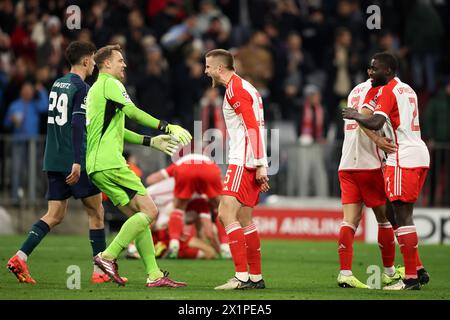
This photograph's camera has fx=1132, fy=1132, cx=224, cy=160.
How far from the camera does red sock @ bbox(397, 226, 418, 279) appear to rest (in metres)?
12.1

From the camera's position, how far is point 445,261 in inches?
656

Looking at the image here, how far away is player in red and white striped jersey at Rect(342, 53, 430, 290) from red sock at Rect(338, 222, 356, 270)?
1.83ft

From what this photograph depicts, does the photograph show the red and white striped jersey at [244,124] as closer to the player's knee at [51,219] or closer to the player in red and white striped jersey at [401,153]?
the player in red and white striped jersey at [401,153]

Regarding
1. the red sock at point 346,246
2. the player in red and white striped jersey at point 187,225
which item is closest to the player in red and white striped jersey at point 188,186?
the player in red and white striped jersey at point 187,225

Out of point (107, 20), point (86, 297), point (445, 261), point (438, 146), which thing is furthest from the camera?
point (107, 20)

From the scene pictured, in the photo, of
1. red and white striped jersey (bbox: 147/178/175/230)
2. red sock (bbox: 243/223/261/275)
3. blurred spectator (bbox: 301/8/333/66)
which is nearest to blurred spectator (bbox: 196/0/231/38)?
blurred spectator (bbox: 301/8/333/66)

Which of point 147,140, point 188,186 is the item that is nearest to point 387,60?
point 147,140

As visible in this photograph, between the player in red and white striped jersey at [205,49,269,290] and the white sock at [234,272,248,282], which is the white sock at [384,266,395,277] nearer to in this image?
the player in red and white striped jersey at [205,49,269,290]

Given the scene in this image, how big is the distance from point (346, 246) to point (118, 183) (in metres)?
2.62

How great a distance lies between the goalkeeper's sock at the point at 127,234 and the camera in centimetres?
1182

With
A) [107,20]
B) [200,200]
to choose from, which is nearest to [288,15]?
[107,20]
